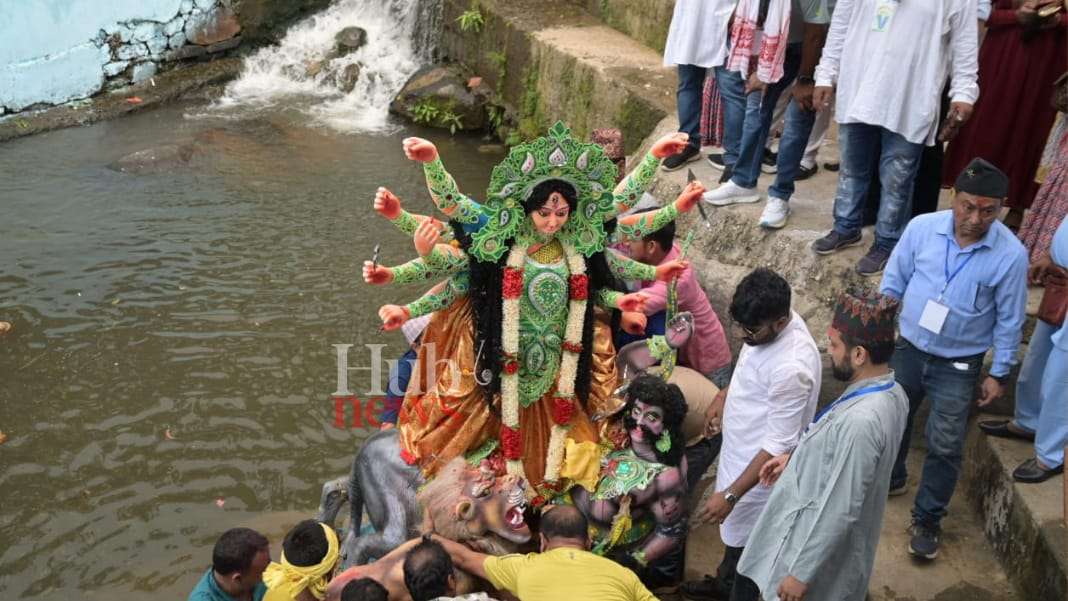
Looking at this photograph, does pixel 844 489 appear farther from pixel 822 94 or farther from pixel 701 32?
pixel 701 32

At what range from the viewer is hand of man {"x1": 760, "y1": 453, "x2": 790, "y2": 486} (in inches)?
151

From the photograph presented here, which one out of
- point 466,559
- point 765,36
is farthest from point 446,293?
point 765,36

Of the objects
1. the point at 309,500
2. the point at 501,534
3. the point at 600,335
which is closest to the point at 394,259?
the point at 309,500

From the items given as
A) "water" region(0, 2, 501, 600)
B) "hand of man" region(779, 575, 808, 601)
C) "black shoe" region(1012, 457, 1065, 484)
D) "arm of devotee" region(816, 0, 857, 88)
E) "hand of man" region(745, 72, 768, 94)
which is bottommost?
"water" region(0, 2, 501, 600)

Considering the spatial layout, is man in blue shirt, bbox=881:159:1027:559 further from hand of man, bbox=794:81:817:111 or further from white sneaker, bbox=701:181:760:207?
white sneaker, bbox=701:181:760:207

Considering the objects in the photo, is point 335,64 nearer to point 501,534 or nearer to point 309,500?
point 309,500

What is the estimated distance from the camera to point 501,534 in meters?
4.19

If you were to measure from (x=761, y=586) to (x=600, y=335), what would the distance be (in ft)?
5.03

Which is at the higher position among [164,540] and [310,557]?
[310,557]

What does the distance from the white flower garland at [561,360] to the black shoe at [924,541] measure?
5.56ft

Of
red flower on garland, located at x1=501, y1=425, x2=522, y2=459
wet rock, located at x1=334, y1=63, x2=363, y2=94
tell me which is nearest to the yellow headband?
red flower on garland, located at x1=501, y1=425, x2=522, y2=459

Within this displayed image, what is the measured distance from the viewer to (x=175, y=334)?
736 cm

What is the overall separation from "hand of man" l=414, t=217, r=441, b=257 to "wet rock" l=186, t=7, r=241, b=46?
394 inches

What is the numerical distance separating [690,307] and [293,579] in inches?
91.9
